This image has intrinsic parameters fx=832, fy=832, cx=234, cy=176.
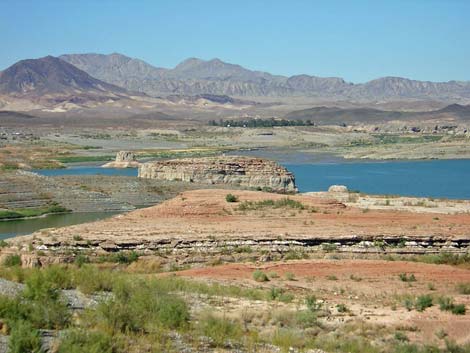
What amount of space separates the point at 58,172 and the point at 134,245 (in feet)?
176

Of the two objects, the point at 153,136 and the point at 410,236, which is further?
the point at 153,136

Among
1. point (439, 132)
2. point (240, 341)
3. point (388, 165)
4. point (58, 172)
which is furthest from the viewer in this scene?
point (439, 132)

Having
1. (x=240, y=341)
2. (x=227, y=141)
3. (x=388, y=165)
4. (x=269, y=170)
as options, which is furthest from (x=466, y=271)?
(x=227, y=141)

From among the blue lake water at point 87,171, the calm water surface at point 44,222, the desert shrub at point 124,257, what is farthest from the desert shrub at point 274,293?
the blue lake water at point 87,171

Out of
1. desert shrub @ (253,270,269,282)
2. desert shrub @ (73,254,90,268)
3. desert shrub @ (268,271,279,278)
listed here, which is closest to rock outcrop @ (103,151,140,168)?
desert shrub @ (73,254,90,268)

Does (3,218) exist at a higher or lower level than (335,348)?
lower

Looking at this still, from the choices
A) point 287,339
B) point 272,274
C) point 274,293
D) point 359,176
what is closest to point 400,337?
point 287,339

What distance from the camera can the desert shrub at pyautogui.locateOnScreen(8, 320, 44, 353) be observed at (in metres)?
10.5

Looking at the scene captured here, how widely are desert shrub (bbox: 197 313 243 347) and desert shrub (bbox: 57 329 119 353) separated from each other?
1.75 metres

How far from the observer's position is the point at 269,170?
176ft

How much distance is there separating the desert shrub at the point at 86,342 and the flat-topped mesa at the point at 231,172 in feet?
131

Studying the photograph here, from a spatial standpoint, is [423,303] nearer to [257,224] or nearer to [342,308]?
[342,308]

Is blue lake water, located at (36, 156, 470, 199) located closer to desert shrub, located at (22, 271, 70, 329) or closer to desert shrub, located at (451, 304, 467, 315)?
desert shrub, located at (451, 304, 467, 315)

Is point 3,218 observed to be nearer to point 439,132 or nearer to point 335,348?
point 335,348
